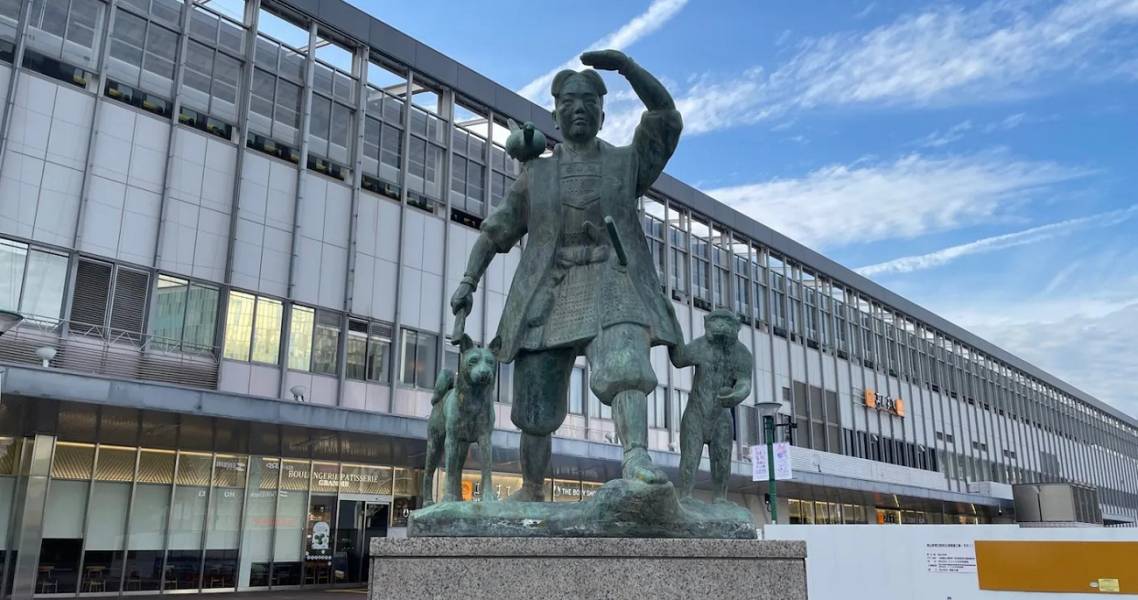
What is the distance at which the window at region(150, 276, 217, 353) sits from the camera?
60.0 feet

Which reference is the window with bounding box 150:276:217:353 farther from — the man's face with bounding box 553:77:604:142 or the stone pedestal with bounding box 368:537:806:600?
the stone pedestal with bounding box 368:537:806:600

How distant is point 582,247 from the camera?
5059 mm

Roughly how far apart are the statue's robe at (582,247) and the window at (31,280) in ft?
48.4

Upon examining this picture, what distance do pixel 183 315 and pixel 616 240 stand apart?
16201 mm

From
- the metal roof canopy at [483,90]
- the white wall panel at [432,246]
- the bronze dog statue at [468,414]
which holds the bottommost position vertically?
the bronze dog statue at [468,414]

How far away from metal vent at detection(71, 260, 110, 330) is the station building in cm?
4

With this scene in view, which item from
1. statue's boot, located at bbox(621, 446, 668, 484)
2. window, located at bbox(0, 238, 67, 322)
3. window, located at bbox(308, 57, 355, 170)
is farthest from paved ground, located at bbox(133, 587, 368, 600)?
statue's boot, located at bbox(621, 446, 668, 484)

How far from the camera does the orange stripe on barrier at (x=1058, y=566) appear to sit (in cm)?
1020

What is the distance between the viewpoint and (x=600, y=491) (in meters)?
4.29

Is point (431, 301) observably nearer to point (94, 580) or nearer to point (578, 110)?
point (94, 580)

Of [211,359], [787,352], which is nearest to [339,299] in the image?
[211,359]

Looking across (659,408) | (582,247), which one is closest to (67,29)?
(582,247)

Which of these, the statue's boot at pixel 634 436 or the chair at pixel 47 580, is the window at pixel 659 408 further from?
the statue's boot at pixel 634 436

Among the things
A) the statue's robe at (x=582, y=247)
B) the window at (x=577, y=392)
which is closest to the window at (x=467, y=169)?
the window at (x=577, y=392)
